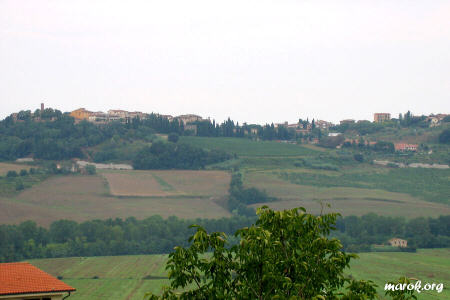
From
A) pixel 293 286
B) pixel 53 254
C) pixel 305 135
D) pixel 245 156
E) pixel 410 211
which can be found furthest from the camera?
pixel 305 135

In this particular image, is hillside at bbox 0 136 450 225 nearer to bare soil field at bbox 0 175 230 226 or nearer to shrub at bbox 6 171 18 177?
bare soil field at bbox 0 175 230 226

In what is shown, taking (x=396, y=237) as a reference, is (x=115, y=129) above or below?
above

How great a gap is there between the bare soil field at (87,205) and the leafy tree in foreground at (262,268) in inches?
3575

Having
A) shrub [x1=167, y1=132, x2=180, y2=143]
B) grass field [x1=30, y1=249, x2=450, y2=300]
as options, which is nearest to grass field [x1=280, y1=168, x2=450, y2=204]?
shrub [x1=167, y1=132, x2=180, y2=143]

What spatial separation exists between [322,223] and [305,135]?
606 feet

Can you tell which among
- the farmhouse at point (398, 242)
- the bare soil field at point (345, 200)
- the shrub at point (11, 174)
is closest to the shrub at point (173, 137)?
the bare soil field at point (345, 200)

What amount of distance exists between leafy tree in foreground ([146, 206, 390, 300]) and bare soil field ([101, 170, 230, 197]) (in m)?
112

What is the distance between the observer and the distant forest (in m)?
85.6

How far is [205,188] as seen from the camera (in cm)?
13100

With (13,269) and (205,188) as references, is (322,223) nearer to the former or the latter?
(13,269)

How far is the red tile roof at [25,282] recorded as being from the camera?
1255 centimetres

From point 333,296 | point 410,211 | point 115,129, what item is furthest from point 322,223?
point 115,129

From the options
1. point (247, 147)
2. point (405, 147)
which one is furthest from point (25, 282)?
point (405, 147)

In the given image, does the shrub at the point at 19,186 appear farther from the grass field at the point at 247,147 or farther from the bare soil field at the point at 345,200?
the grass field at the point at 247,147
